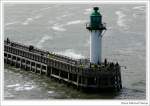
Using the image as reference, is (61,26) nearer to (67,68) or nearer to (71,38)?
(71,38)

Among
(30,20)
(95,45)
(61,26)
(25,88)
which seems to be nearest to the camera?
(95,45)

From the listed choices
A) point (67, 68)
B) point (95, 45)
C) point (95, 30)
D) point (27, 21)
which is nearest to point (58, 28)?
point (27, 21)

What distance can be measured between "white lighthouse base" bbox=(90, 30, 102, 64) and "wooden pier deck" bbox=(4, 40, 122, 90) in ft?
1.67

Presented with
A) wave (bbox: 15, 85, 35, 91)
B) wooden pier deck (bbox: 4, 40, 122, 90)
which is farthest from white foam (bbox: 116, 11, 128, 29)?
wave (bbox: 15, 85, 35, 91)

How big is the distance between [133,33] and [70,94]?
1936 cm

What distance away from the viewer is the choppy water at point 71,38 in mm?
36250

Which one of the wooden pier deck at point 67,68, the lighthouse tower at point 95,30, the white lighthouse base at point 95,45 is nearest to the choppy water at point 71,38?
the wooden pier deck at point 67,68

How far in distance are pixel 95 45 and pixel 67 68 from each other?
3.07m

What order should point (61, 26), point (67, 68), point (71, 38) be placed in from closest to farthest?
1. point (67, 68)
2. point (71, 38)
3. point (61, 26)

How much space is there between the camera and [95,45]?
35.5 metres

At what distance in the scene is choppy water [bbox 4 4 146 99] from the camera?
3625 cm

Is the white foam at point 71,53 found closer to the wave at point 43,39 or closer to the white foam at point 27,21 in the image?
the wave at point 43,39

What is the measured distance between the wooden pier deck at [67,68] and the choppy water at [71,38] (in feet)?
2.22

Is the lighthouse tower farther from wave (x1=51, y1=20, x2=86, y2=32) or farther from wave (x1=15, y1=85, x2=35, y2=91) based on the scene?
wave (x1=51, y1=20, x2=86, y2=32)
